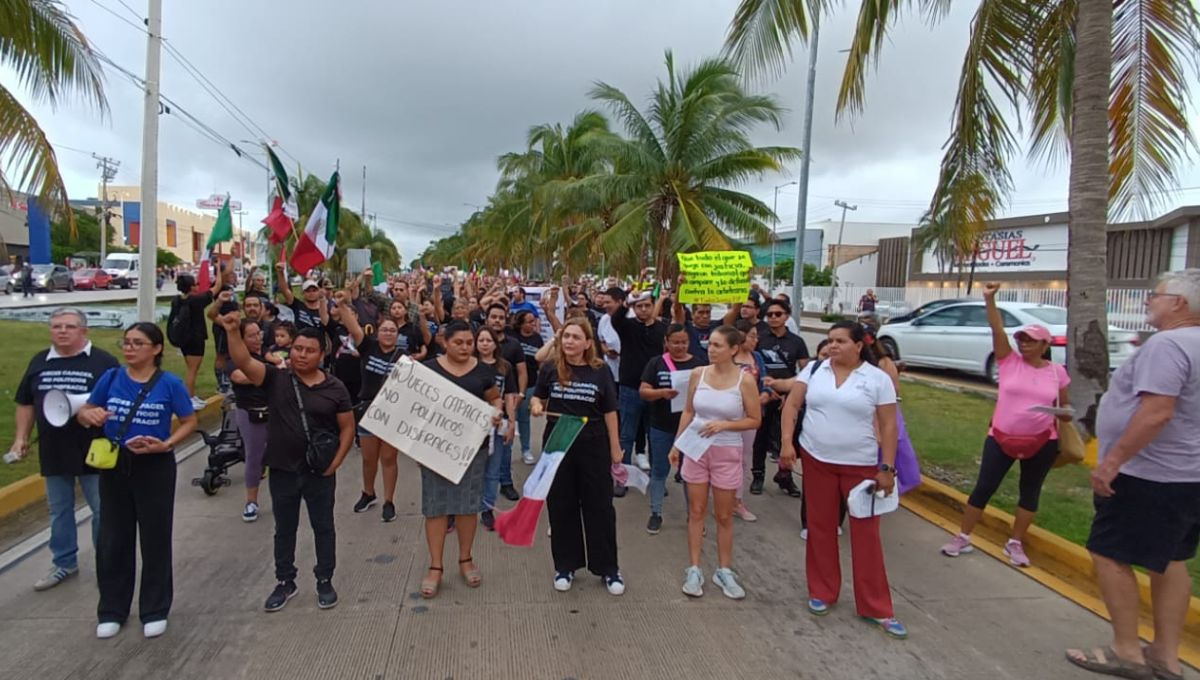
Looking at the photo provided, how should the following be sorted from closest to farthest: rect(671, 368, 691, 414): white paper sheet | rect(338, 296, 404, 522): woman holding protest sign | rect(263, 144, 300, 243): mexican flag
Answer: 1. rect(671, 368, 691, 414): white paper sheet
2. rect(338, 296, 404, 522): woman holding protest sign
3. rect(263, 144, 300, 243): mexican flag

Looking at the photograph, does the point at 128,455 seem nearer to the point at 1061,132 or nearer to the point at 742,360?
the point at 742,360

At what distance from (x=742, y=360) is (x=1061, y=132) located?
590 cm

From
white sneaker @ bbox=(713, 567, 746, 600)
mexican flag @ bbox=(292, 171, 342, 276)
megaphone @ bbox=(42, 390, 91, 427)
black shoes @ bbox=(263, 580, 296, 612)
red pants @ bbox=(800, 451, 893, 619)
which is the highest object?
mexican flag @ bbox=(292, 171, 342, 276)

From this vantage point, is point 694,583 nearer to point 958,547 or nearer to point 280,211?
point 958,547

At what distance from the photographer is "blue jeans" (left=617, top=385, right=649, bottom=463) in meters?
6.61

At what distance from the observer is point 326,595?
3.97 metres

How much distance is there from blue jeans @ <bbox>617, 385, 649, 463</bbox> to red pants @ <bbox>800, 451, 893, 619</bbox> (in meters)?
2.64

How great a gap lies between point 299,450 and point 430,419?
0.76 m

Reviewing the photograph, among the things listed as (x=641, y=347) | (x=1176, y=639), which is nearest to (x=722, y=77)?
(x=641, y=347)

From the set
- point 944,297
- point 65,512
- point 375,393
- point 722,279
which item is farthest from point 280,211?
point 944,297

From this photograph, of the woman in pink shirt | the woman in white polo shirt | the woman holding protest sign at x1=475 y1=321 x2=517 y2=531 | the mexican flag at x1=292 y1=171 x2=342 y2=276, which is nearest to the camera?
the woman in white polo shirt

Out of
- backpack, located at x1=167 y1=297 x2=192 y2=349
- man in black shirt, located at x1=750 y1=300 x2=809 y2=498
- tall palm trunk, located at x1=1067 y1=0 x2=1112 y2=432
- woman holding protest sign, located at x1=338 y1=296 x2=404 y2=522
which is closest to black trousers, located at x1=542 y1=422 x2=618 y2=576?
woman holding protest sign, located at x1=338 y1=296 x2=404 y2=522

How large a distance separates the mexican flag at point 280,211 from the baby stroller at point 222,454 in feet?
13.8

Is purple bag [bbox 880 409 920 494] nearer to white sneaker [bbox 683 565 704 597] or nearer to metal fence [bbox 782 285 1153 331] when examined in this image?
white sneaker [bbox 683 565 704 597]
